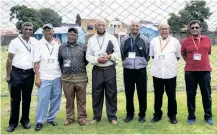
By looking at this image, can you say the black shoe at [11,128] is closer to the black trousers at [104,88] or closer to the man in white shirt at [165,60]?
the black trousers at [104,88]

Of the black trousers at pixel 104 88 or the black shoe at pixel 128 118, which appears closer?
the black trousers at pixel 104 88

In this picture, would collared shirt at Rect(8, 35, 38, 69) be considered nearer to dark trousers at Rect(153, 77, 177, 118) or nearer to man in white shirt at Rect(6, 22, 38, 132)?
man in white shirt at Rect(6, 22, 38, 132)

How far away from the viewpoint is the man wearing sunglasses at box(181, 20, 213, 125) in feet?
14.3

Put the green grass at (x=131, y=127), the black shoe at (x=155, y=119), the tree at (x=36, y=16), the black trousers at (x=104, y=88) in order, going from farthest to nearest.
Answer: the tree at (x=36, y=16)
the black shoe at (x=155, y=119)
the black trousers at (x=104, y=88)
the green grass at (x=131, y=127)

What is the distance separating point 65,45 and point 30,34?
50 cm

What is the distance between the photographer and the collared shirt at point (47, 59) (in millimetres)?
4352

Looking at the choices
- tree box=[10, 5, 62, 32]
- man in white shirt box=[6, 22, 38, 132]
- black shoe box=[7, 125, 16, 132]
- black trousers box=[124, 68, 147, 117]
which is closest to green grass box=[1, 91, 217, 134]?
black shoe box=[7, 125, 16, 132]

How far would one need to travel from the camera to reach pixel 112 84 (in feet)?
15.1

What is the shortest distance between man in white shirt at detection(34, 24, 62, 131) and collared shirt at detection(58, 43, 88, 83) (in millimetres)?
82

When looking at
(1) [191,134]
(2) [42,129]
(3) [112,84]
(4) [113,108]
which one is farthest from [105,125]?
(1) [191,134]

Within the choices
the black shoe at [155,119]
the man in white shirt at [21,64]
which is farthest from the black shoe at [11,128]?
the black shoe at [155,119]

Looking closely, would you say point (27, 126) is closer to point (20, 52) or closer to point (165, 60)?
point (20, 52)

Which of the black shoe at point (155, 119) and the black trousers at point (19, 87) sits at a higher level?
the black trousers at point (19, 87)

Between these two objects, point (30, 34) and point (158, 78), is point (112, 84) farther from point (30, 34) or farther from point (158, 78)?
point (30, 34)
